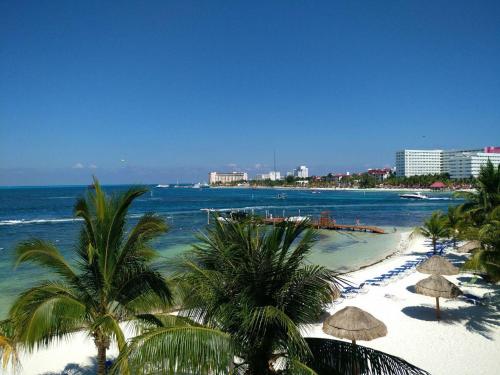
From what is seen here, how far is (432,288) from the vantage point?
1193 cm

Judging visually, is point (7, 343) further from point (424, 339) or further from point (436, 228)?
point (436, 228)

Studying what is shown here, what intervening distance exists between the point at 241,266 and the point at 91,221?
2.59 meters

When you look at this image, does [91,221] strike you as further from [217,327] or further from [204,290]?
[217,327]

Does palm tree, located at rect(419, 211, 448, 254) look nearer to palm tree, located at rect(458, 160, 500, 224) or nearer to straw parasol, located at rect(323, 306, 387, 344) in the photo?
palm tree, located at rect(458, 160, 500, 224)

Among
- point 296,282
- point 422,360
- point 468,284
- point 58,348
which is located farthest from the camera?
point 468,284

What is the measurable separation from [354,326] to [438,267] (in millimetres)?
6896

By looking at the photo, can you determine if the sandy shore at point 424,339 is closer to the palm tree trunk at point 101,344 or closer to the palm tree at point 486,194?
the palm tree trunk at point 101,344

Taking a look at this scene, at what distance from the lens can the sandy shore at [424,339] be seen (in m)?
9.73

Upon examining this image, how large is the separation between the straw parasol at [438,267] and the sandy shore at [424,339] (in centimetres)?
132

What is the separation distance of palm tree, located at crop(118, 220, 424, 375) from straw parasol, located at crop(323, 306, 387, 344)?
3211 mm

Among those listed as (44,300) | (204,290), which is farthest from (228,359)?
(44,300)

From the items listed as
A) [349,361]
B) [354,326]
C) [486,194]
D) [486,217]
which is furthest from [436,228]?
[349,361]

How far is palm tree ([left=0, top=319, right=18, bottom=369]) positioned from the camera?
5225 mm

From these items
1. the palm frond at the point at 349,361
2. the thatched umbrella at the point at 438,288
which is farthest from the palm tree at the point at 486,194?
the palm frond at the point at 349,361
